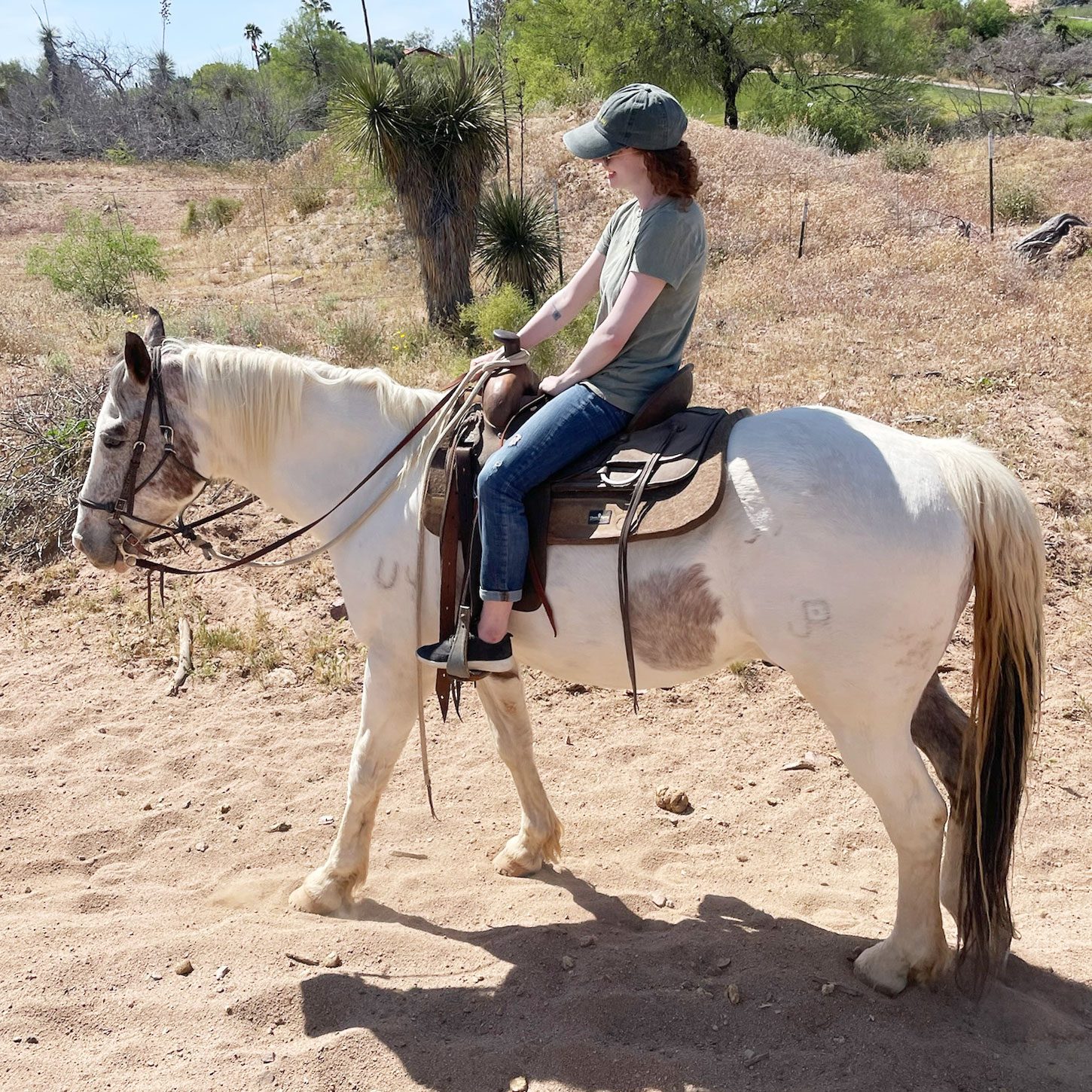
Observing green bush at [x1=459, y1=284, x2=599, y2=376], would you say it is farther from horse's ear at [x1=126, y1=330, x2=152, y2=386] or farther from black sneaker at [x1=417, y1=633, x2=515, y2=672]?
black sneaker at [x1=417, y1=633, x2=515, y2=672]

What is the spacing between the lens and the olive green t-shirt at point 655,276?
9.68ft

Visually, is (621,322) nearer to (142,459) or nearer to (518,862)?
(142,459)

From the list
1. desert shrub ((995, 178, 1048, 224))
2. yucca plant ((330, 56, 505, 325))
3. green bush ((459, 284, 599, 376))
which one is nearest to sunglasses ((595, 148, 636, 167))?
green bush ((459, 284, 599, 376))

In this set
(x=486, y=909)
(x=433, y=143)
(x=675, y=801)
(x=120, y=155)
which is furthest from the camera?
(x=120, y=155)

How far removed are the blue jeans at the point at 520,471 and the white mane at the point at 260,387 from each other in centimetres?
72

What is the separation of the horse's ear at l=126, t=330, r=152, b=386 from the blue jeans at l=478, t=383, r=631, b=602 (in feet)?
4.42

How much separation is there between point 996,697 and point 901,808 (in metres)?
0.51

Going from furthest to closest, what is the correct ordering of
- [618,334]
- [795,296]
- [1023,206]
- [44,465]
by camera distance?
[1023,206]
[795,296]
[44,465]
[618,334]

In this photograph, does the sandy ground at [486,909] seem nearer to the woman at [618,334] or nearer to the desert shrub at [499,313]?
the woman at [618,334]

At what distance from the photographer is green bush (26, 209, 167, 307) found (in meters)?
12.9

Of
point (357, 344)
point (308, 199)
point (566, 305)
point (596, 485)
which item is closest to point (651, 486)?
point (596, 485)

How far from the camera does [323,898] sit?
3.81 metres

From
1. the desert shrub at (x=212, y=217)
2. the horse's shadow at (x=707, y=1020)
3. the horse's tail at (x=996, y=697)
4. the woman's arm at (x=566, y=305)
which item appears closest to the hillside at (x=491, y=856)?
the horse's shadow at (x=707, y=1020)

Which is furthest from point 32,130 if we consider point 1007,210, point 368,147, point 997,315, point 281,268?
point 997,315
